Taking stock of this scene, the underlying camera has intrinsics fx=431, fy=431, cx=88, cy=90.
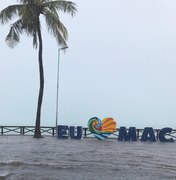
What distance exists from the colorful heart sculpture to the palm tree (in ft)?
14.4

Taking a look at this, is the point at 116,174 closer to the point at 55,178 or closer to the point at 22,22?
the point at 55,178

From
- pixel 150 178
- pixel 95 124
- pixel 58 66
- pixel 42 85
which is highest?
pixel 58 66

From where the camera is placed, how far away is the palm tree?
33031 mm

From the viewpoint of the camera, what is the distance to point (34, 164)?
16.2 meters

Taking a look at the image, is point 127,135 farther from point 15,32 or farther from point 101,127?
point 15,32

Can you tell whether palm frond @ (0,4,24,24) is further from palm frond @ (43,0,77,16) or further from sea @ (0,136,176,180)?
sea @ (0,136,176,180)

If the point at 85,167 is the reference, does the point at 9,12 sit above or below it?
above

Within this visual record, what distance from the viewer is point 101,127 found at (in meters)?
33.0

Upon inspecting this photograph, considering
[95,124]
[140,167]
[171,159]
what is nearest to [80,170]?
[140,167]

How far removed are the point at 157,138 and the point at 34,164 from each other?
1903 cm

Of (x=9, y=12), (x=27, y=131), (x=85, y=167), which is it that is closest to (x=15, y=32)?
(x=9, y=12)

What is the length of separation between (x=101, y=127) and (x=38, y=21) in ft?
31.4

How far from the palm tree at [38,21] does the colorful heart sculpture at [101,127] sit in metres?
4.38

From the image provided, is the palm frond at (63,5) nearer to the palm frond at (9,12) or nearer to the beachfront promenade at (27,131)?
the palm frond at (9,12)
